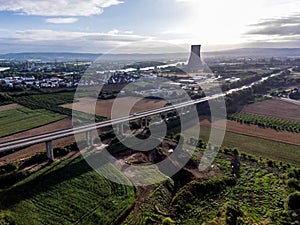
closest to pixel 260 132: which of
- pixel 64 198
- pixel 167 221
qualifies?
pixel 167 221

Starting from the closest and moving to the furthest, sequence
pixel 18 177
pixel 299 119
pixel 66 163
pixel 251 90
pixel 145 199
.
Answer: pixel 145 199 → pixel 18 177 → pixel 66 163 → pixel 299 119 → pixel 251 90

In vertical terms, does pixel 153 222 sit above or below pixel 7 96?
below

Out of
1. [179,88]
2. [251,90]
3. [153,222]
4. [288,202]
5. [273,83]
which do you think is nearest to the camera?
[153,222]

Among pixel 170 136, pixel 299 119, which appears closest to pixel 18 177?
pixel 170 136

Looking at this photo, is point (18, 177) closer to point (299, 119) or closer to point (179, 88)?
point (299, 119)

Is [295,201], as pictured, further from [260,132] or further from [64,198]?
[260,132]

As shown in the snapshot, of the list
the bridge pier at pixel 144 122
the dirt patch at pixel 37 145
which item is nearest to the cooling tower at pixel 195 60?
the bridge pier at pixel 144 122
